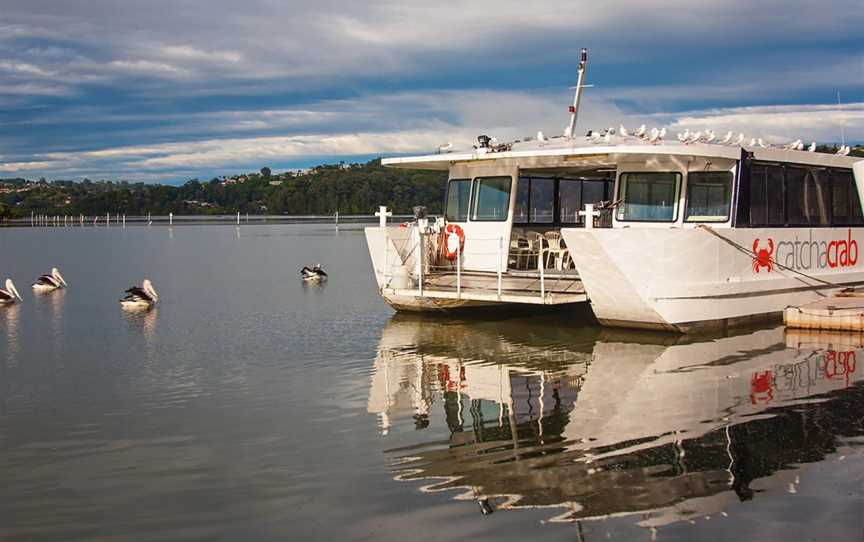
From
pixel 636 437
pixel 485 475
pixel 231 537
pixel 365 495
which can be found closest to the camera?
pixel 231 537

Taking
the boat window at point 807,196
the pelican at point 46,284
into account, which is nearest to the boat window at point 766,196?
the boat window at point 807,196

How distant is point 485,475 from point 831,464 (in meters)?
2.78

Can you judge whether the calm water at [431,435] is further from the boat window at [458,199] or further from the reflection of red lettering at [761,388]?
the boat window at [458,199]

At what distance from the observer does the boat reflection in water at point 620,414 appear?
713 cm

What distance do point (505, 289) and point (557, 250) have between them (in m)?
2.07

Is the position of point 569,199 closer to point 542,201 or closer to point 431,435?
point 542,201

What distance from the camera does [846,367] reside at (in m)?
12.0

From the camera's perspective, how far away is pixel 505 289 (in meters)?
15.7

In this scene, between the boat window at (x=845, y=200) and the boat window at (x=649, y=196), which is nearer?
the boat window at (x=649, y=196)

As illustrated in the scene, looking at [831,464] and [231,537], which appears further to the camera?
[831,464]

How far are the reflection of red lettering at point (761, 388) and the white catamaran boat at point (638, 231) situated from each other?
8.54 ft

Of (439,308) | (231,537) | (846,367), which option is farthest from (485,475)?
(439,308)

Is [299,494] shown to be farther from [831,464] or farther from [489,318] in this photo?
[489,318]

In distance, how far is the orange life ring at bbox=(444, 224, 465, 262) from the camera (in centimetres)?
1736
